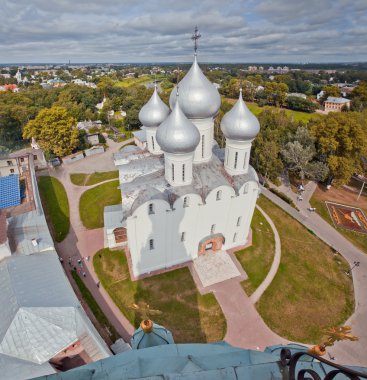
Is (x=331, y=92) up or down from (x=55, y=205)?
up

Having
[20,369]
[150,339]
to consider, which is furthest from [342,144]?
[20,369]

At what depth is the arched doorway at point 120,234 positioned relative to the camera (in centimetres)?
2302

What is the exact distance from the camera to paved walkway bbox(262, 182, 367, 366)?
16.3m

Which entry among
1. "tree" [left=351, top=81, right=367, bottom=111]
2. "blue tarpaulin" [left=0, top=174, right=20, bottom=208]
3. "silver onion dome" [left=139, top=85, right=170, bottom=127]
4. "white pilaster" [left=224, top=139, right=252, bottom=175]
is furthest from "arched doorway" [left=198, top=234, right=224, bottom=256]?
"tree" [left=351, top=81, right=367, bottom=111]

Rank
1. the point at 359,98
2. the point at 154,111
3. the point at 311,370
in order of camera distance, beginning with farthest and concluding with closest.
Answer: the point at 359,98, the point at 154,111, the point at 311,370

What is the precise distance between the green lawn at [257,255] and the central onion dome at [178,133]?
11649 millimetres

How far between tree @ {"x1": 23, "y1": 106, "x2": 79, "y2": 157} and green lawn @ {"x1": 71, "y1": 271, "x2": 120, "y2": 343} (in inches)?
1031

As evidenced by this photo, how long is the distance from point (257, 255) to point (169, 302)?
934cm

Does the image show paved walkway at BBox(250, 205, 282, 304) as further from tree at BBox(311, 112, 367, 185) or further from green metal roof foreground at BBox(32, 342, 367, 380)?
green metal roof foreground at BBox(32, 342, 367, 380)

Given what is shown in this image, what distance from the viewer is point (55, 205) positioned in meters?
29.4

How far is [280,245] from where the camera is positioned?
960 inches

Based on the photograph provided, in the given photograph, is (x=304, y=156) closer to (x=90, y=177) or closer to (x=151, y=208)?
(x=151, y=208)

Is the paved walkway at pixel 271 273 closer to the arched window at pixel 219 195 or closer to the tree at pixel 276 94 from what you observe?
the arched window at pixel 219 195

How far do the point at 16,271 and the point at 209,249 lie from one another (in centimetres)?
1490
